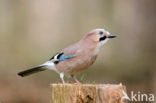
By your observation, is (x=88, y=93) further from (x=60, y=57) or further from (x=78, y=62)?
(x=60, y=57)

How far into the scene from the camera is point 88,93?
20.7 ft

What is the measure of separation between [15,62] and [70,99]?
5884 mm

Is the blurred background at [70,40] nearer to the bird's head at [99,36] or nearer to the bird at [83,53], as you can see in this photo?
the bird at [83,53]

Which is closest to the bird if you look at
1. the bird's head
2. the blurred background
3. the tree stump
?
the bird's head

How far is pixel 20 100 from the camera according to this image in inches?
464

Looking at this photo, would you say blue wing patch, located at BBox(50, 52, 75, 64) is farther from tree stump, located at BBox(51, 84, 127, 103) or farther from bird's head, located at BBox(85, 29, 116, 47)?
tree stump, located at BBox(51, 84, 127, 103)

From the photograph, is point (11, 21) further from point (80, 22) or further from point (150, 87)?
point (150, 87)

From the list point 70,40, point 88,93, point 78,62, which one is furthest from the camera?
point 70,40

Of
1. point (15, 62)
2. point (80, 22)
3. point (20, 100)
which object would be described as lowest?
point (20, 100)

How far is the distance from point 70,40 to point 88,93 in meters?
5.96

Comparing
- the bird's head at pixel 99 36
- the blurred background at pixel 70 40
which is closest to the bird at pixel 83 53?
the bird's head at pixel 99 36

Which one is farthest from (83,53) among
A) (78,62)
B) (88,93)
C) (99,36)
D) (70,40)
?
(70,40)

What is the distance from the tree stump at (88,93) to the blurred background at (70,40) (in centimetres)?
506

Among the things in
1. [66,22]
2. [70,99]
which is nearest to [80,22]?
[66,22]
